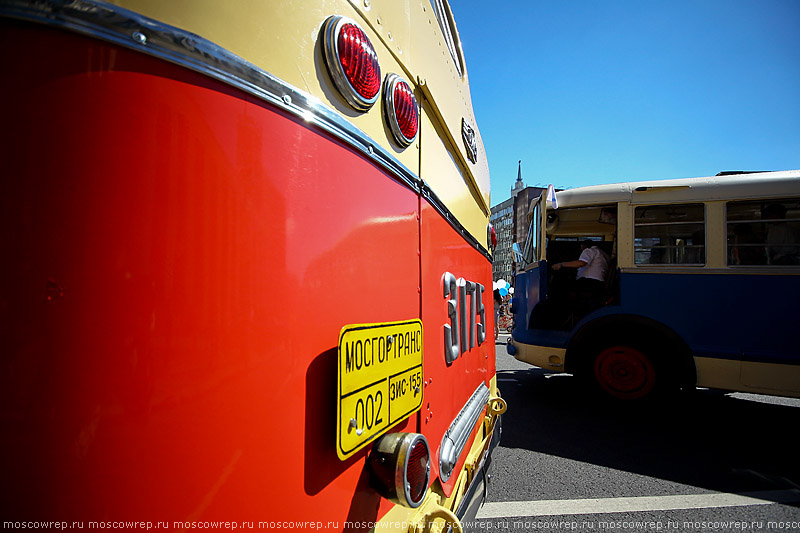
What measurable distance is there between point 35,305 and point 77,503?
26cm

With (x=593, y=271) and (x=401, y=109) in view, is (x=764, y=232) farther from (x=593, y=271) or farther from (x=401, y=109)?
(x=401, y=109)

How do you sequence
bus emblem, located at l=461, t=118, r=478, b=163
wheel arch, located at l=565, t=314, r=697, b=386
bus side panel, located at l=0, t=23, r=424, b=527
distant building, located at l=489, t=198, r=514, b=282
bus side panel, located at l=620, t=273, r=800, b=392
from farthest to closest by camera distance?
distant building, located at l=489, t=198, r=514, b=282, wheel arch, located at l=565, t=314, r=697, b=386, bus side panel, located at l=620, t=273, r=800, b=392, bus emblem, located at l=461, t=118, r=478, b=163, bus side panel, located at l=0, t=23, r=424, b=527

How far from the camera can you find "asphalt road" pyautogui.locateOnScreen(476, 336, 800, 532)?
252 centimetres

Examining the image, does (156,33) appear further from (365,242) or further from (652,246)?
(652,246)

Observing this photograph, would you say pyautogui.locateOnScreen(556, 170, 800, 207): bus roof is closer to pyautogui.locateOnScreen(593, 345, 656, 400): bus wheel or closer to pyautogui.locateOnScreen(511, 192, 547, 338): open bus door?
pyautogui.locateOnScreen(511, 192, 547, 338): open bus door

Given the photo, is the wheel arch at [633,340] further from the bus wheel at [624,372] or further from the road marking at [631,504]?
the road marking at [631,504]

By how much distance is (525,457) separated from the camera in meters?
3.39

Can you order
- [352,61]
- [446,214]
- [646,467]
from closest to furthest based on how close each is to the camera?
[352,61] → [446,214] → [646,467]

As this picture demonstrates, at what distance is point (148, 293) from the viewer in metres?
0.56

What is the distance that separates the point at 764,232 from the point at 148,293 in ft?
18.3

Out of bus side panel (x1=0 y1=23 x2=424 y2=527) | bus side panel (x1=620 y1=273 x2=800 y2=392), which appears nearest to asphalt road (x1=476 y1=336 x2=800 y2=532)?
bus side panel (x1=620 y1=273 x2=800 y2=392)

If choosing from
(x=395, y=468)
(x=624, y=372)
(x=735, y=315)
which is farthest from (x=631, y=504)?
(x=735, y=315)

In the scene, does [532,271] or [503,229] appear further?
[503,229]

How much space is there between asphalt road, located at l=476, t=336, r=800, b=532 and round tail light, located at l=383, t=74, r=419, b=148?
7.77ft
